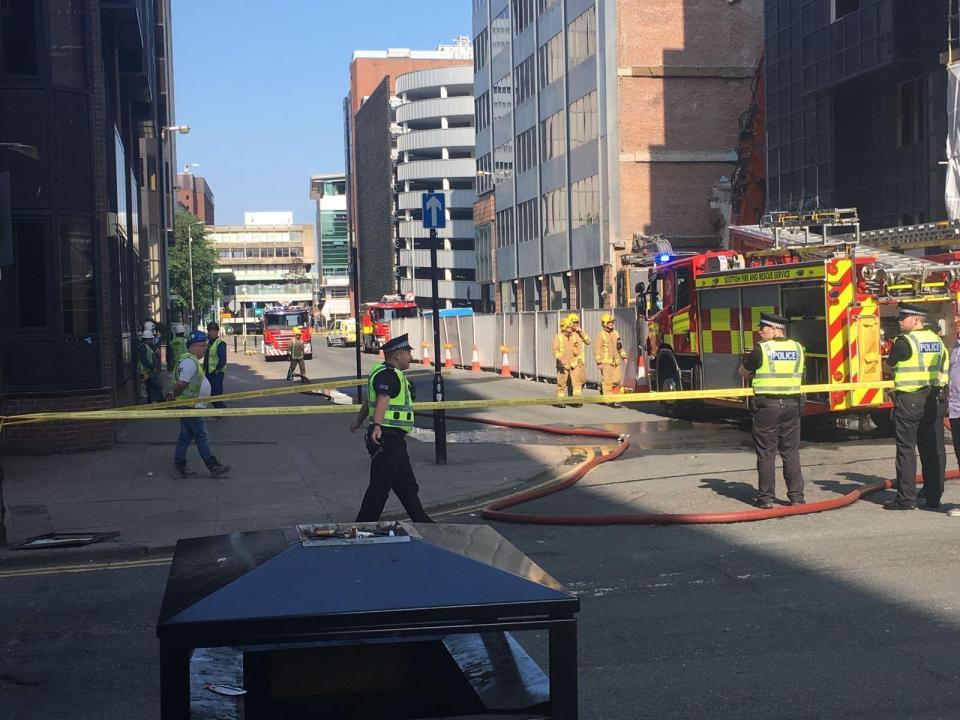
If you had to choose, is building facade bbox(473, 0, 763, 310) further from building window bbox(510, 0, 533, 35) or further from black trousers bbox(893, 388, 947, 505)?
black trousers bbox(893, 388, 947, 505)

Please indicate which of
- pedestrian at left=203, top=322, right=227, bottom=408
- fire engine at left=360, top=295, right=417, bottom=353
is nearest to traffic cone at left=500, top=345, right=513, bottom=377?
pedestrian at left=203, top=322, right=227, bottom=408

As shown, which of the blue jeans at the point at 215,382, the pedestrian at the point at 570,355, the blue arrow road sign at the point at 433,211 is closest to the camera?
the blue arrow road sign at the point at 433,211

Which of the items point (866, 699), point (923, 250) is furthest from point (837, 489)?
point (923, 250)

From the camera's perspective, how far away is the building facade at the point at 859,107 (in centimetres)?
2983

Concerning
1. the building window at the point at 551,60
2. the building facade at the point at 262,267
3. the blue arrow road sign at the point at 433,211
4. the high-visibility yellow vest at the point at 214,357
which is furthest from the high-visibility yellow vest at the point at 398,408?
the building facade at the point at 262,267

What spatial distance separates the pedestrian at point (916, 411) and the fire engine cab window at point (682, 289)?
8791mm

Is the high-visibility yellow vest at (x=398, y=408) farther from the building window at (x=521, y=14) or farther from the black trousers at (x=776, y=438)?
the building window at (x=521, y=14)

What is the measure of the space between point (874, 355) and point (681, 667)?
10.2 m

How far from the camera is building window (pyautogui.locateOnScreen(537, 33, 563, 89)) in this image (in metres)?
51.7

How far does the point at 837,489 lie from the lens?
A: 11539 millimetres

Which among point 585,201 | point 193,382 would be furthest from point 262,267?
point 193,382

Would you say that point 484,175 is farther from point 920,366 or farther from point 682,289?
point 920,366

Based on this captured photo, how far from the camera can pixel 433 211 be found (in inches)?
602

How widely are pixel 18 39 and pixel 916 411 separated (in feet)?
42.8
